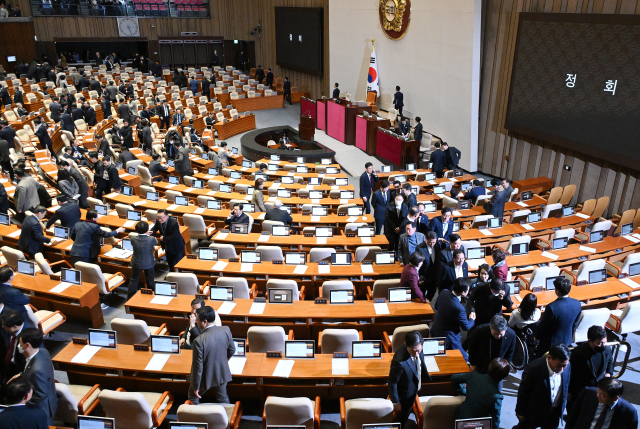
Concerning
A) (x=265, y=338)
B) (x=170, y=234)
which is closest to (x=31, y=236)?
(x=170, y=234)

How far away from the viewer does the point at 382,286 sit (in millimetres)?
6047

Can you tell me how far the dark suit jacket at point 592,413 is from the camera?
3463mm

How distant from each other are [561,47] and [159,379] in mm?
10535

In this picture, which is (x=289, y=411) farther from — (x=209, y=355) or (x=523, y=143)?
(x=523, y=143)

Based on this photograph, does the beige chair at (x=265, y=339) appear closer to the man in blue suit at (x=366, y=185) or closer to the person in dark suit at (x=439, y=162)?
the man in blue suit at (x=366, y=185)

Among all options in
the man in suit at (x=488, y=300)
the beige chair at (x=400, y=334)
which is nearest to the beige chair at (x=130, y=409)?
the beige chair at (x=400, y=334)

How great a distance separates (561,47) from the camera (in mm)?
10742

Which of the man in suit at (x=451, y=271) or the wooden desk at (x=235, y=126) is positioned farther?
the wooden desk at (x=235, y=126)

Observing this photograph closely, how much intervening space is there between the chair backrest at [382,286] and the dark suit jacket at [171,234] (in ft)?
9.87

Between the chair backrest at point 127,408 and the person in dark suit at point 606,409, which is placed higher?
the person in dark suit at point 606,409

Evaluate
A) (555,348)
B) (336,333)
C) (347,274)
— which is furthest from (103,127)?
(555,348)

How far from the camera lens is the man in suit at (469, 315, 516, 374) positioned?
4.19 meters

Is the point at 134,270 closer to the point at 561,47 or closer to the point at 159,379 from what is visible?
the point at 159,379

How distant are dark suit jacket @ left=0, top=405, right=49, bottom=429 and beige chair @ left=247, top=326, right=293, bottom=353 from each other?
1995 millimetres
